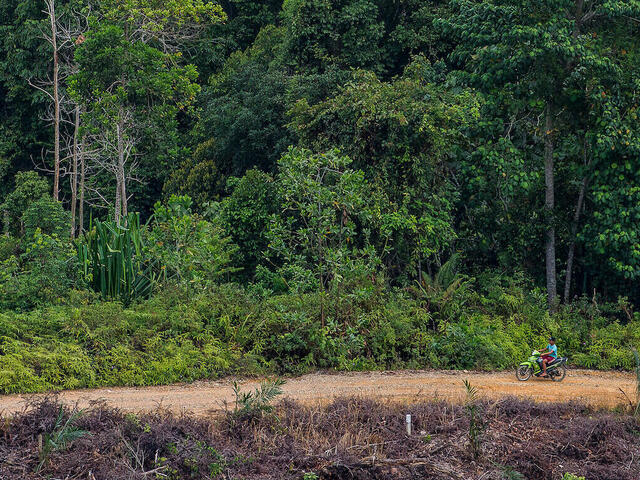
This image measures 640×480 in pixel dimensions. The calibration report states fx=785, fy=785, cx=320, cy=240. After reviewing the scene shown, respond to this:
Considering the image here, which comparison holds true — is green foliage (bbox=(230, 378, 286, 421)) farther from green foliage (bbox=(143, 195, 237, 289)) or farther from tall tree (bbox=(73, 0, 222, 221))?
tall tree (bbox=(73, 0, 222, 221))

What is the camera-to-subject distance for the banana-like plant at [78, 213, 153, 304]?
12242 millimetres

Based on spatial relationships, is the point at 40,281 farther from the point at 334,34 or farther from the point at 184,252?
the point at 334,34

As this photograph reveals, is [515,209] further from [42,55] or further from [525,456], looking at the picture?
[42,55]

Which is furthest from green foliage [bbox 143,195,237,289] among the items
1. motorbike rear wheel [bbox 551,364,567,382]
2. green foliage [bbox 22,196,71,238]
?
motorbike rear wheel [bbox 551,364,567,382]

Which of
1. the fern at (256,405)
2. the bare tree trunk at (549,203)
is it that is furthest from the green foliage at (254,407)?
the bare tree trunk at (549,203)

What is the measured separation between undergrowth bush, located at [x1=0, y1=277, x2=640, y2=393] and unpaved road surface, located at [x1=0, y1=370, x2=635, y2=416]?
0.30m

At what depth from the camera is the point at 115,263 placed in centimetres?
1228

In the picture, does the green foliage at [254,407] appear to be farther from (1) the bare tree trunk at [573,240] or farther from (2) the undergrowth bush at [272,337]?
(1) the bare tree trunk at [573,240]

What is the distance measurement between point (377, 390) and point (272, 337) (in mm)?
1932

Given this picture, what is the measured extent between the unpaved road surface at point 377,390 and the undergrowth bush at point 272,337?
11.7 inches

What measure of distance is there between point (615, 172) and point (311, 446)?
322 inches

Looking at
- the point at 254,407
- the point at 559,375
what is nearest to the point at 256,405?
the point at 254,407

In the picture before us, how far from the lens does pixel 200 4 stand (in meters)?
25.3

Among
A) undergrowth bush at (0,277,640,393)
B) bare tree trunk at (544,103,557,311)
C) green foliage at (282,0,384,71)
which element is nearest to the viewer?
undergrowth bush at (0,277,640,393)
